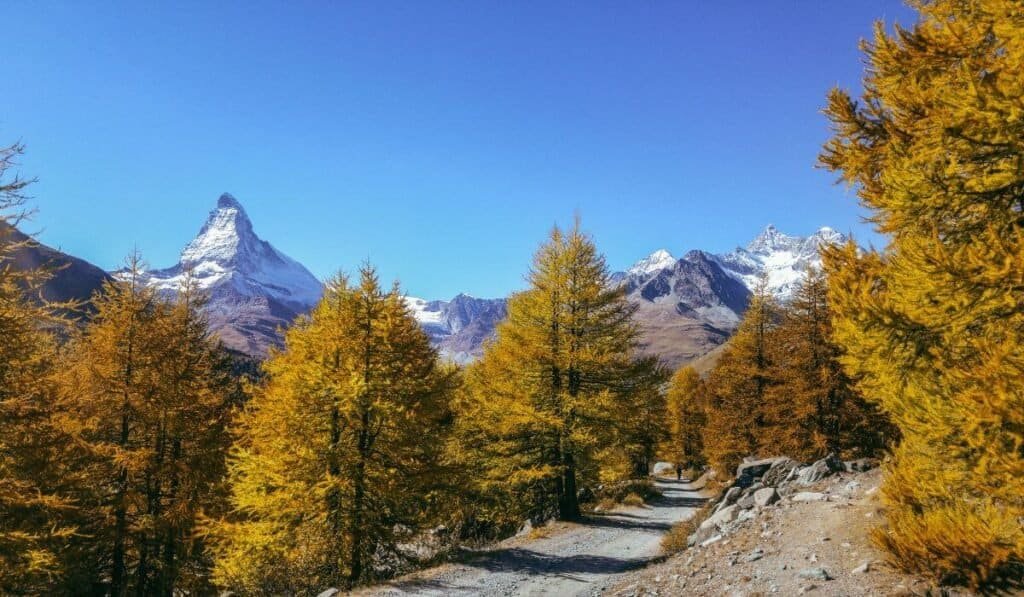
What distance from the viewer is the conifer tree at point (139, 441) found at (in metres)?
16.3

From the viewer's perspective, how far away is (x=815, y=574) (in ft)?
28.3

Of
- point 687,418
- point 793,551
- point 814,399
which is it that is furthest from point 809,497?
point 687,418

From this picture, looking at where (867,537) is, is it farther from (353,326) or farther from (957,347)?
(353,326)

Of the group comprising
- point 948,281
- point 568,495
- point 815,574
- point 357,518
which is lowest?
point 568,495

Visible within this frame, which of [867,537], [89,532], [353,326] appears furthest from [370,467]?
[867,537]

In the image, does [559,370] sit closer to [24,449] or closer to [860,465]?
[860,465]

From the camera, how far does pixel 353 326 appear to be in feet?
49.1

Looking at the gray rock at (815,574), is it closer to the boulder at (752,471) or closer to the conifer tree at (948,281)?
the conifer tree at (948,281)

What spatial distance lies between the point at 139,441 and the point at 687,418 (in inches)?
1892

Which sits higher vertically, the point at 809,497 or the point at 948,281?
the point at 948,281

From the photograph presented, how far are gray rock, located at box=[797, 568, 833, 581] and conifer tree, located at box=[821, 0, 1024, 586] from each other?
107 centimetres

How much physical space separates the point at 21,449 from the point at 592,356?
16979 millimetres

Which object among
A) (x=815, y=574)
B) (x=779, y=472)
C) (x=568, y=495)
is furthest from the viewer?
(x=568, y=495)

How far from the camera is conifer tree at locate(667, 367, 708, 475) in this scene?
5372cm
